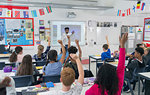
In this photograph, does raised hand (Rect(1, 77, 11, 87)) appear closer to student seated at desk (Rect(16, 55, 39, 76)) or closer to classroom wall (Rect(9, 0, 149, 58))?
student seated at desk (Rect(16, 55, 39, 76))

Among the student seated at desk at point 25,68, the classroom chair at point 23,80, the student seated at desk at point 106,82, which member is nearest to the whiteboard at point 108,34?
the student seated at desk at point 25,68

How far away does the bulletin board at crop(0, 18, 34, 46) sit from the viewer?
6.44m

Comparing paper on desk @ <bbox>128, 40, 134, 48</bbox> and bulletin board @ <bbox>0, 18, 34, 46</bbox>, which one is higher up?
bulletin board @ <bbox>0, 18, 34, 46</bbox>

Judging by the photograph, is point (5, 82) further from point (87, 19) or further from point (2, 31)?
point (87, 19)

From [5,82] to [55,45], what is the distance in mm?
5766

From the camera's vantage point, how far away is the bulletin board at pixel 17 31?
644 cm

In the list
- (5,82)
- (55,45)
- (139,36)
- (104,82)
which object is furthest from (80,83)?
(139,36)

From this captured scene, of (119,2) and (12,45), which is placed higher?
(119,2)

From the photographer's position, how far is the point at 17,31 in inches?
261

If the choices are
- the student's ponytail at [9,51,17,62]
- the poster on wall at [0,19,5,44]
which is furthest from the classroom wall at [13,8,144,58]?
the student's ponytail at [9,51,17,62]

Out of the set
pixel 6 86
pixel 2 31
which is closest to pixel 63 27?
pixel 2 31

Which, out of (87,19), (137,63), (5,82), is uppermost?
(87,19)

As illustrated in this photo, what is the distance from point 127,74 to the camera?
12.2 ft

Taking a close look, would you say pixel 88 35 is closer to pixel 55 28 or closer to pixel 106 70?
pixel 55 28
